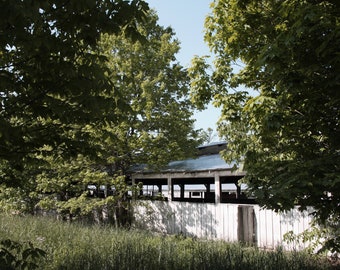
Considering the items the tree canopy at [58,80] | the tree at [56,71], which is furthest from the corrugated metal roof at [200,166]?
the tree at [56,71]

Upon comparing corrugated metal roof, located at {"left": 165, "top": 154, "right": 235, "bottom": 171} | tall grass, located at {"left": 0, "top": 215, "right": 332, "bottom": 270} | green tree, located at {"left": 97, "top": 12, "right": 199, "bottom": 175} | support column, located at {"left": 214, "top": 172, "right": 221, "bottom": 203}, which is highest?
green tree, located at {"left": 97, "top": 12, "right": 199, "bottom": 175}

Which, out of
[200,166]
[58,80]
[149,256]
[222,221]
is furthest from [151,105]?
[58,80]

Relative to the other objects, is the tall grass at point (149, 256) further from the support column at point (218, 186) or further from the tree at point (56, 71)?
the support column at point (218, 186)

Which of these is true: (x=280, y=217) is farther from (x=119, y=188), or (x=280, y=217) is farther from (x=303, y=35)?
(x=303, y=35)

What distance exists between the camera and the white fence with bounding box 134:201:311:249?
1108 cm

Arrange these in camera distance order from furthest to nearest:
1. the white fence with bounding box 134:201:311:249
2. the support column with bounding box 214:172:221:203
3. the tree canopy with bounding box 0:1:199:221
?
the support column with bounding box 214:172:221:203 → the white fence with bounding box 134:201:311:249 → the tree canopy with bounding box 0:1:199:221

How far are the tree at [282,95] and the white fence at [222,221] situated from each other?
411 cm

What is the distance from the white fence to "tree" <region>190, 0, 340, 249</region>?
4.11 metres

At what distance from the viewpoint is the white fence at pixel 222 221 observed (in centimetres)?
1108

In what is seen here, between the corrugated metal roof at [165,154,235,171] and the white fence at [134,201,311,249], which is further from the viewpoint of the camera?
the corrugated metal roof at [165,154,235,171]

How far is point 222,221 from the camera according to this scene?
12.9 meters

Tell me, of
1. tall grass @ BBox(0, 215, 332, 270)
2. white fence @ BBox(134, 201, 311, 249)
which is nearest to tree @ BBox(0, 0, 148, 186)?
tall grass @ BBox(0, 215, 332, 270)

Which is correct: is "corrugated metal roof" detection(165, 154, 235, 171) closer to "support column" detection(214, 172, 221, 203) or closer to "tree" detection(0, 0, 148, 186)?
"support column" detection(214, 172, 221, 203)

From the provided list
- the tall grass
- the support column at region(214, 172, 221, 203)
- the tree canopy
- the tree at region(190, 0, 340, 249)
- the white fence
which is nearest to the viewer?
A: the tree canopy
